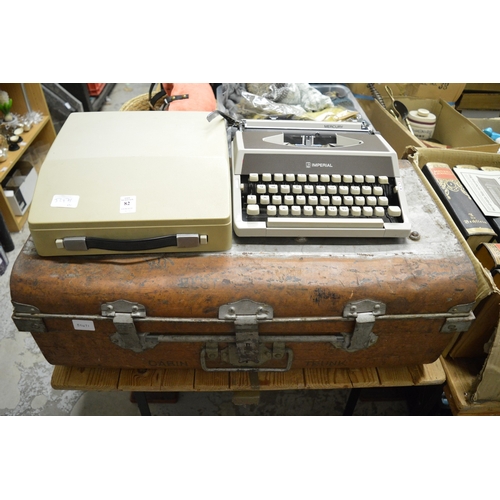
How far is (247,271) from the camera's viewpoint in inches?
47.4

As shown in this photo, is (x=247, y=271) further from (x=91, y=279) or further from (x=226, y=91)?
(x=226, y=91)

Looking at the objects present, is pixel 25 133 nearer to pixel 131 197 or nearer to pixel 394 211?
pixel 131 197

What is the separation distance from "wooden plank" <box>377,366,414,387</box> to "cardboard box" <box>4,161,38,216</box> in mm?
2271

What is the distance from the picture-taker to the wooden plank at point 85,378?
1.36 metres

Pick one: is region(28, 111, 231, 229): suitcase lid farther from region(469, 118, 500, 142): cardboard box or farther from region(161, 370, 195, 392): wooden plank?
region(469, 118, 500, 142): cardboard box

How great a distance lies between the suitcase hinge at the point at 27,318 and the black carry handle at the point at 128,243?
20 cm

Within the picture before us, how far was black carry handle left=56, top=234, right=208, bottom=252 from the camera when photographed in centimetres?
116

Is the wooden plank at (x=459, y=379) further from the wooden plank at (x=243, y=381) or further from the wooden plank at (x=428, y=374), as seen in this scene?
the wooden plank at (x=243, y=381)

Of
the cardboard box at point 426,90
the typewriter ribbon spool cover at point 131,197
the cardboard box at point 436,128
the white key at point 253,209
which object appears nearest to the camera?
the typewriter ribbon spool cover at point 131,197

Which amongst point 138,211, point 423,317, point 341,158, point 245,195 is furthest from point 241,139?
point 423,317

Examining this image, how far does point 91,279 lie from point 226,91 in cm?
152

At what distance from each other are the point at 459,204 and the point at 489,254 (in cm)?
24

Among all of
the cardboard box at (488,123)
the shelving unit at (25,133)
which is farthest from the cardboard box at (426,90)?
the shelving unit at (25,133)

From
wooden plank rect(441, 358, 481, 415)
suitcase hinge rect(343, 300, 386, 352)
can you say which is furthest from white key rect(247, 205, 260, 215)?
wooden plank rect(441, 358, 481, 415)
